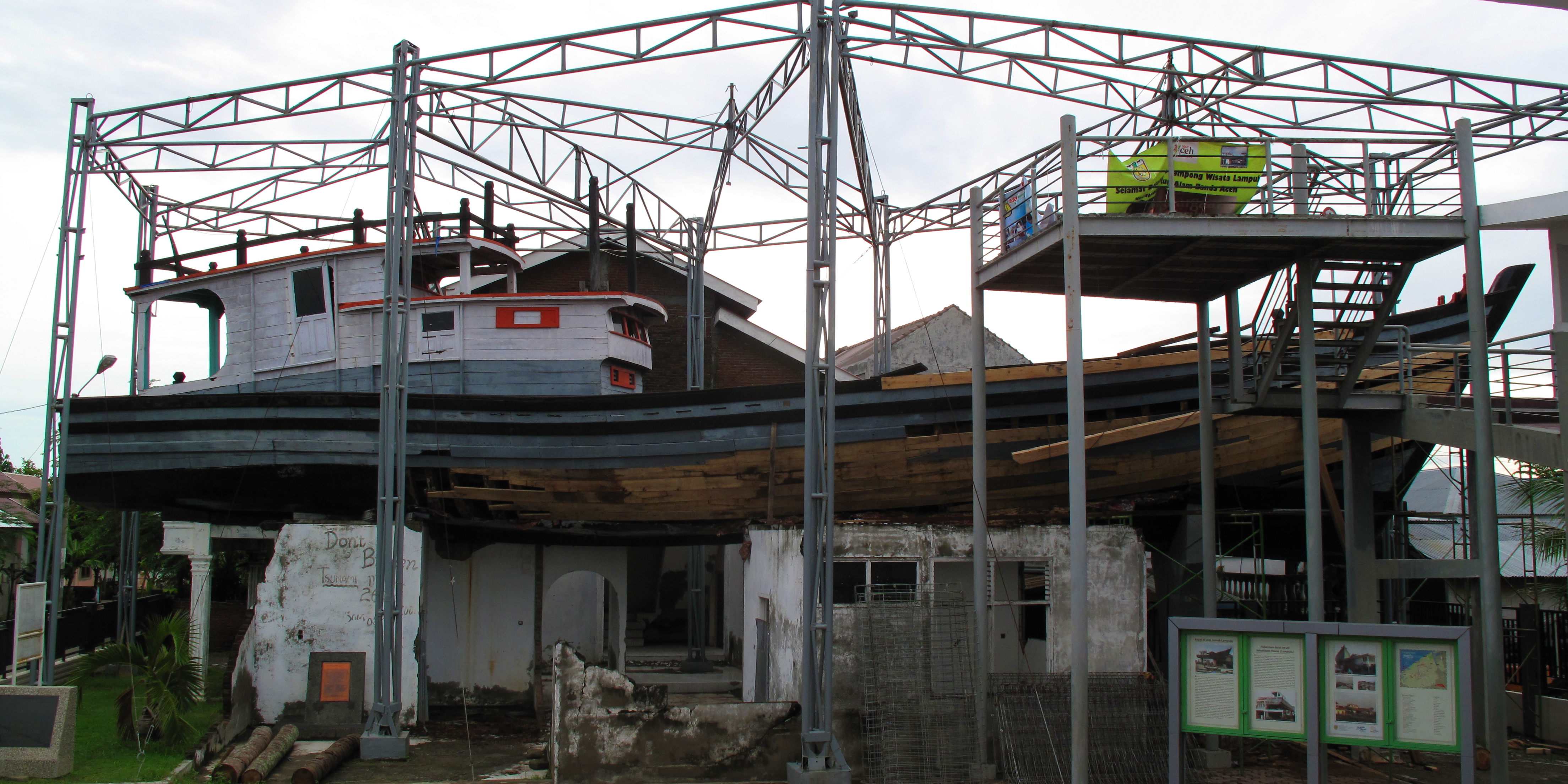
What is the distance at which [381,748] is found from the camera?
1105cm

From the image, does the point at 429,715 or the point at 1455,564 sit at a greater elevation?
the point at 1455,564

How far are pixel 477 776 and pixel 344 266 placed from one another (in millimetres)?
8349

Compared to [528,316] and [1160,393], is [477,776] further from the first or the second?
[1160,393]

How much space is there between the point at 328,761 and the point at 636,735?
3151mm

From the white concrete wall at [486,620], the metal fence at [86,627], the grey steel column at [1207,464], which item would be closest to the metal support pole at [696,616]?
the white concrete wall at [486,620]

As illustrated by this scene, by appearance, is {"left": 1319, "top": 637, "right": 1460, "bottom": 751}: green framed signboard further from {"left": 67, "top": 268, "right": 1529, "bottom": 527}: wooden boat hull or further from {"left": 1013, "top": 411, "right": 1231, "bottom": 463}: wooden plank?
{"left": 67, "top": 268, "right": 1529, "bottom": 527}: wooden boat hull

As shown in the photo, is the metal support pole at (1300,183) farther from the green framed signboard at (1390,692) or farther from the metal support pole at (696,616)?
the metal support pole at (696,616)

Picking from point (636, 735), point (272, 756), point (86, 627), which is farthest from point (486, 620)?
point (86, 627)

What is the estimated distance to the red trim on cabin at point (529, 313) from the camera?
15266mm

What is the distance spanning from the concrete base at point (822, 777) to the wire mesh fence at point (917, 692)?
2.09 feet

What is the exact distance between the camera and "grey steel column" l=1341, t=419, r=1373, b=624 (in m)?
9.73

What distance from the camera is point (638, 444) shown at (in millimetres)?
14117

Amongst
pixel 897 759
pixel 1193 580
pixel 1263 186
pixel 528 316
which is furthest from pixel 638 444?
pixel 1263 186

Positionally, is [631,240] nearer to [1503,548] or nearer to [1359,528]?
[1359,528]
